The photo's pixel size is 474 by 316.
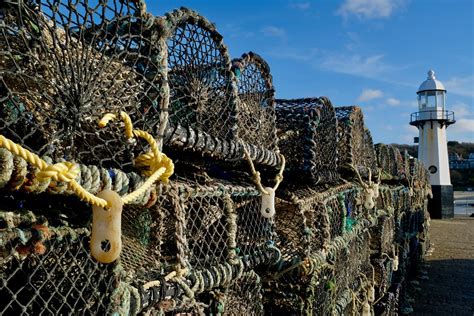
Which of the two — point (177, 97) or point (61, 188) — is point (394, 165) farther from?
point (61, 188)

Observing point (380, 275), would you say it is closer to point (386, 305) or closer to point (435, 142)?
point (386, 305)

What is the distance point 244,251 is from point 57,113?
1031 millimetres

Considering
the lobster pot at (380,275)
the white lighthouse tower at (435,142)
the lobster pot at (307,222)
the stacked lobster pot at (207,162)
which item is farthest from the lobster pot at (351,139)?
the white lighthouse tower at (435,142)

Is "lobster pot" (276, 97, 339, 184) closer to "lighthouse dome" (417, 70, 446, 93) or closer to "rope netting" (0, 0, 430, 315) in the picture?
"rope netting" (0, 0, 430, 315)

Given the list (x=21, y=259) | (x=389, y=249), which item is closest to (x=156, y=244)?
(x=21, y=259)

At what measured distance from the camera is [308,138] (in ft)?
7.45

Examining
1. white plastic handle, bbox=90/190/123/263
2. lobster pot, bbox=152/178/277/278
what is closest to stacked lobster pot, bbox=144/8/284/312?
lobster pot, bbox=152/178/277/278

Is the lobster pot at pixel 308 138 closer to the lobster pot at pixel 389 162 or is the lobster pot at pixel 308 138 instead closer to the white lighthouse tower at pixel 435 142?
the lobster pot at pixel 389 162

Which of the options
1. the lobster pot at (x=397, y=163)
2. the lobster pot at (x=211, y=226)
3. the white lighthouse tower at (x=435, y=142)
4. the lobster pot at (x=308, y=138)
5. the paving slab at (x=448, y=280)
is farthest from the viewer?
the white lighthouse tower at (x=435, y=142)

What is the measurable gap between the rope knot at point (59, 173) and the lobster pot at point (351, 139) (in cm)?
241

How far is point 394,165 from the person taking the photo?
6172 millimetres

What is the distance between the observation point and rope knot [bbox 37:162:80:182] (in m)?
0.75

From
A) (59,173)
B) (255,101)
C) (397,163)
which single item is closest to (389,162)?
(397,163)

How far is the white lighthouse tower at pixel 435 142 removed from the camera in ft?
71.1
